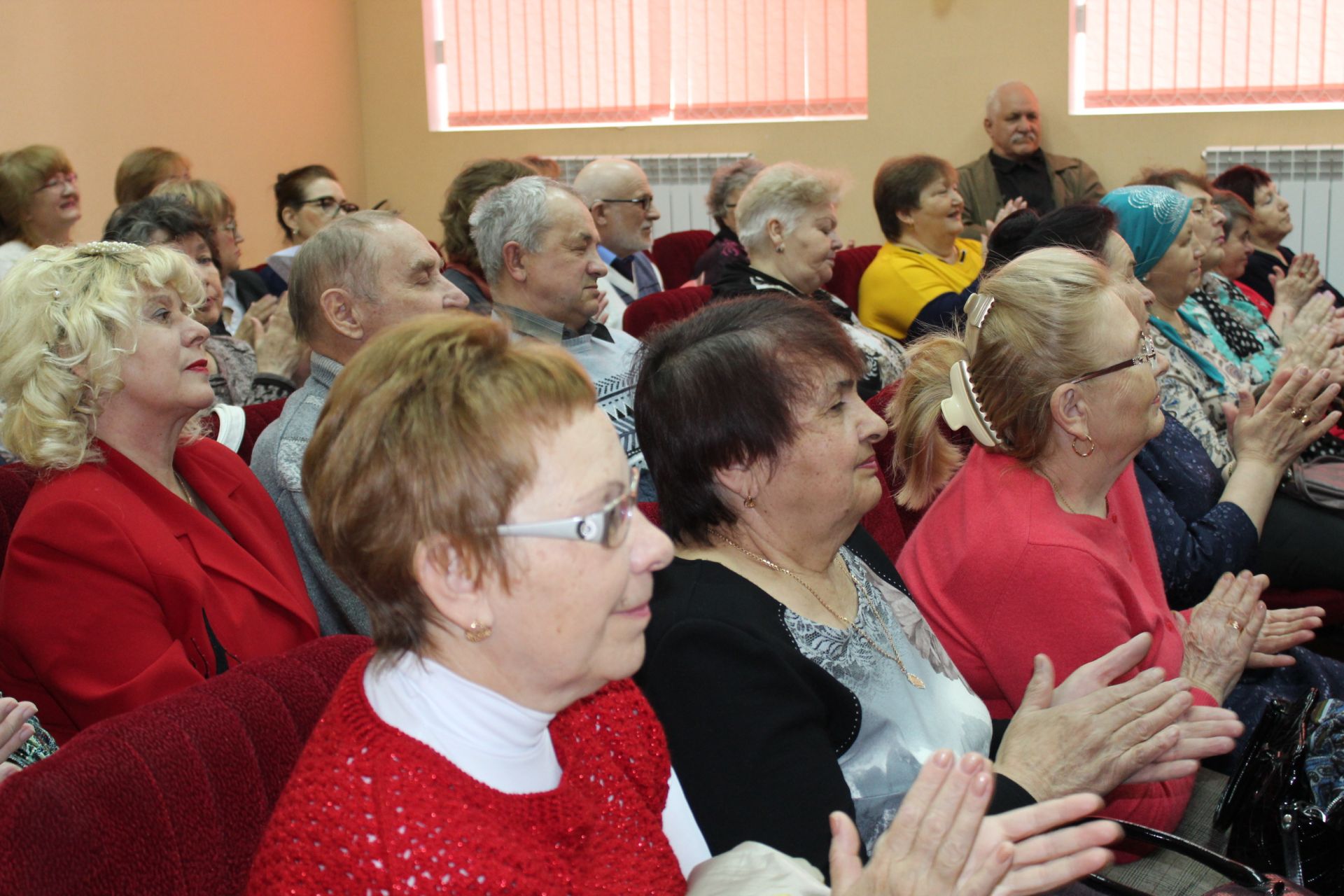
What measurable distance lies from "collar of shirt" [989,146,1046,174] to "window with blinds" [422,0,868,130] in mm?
934

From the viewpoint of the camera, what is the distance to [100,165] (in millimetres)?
6066

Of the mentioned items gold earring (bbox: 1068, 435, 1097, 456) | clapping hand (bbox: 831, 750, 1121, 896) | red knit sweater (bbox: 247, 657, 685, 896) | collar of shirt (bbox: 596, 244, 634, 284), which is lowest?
clapping hand (bbox: 831, 750, 1121, 896)

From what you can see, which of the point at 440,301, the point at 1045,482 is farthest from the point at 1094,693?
the point at 440,301

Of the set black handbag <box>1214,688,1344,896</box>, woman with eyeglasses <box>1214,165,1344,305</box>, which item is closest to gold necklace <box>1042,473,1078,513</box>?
black handbag <box>1214,688,1344,896</box>

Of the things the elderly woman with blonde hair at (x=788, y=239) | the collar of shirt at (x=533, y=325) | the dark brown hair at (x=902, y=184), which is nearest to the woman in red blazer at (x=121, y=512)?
the collar of shirt at (x=533, y=325)

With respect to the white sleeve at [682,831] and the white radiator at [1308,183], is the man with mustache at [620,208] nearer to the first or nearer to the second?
the white radiator at [1308,183]

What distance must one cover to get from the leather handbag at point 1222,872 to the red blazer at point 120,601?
49.1 inches

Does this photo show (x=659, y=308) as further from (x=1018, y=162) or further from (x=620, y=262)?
(x=1018, y=162)

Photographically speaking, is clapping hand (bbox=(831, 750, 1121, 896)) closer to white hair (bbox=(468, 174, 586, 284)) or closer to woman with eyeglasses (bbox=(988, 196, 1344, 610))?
woman with eyeglasses (bbox=(988, 196, 1344, 610))

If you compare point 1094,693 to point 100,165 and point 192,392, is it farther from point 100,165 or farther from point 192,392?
point 100,165

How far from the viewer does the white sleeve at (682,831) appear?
1264 millimetres

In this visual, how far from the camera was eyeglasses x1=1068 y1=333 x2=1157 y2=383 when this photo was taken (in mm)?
1952

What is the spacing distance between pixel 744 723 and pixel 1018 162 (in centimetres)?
594

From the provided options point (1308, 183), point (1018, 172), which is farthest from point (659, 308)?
point (1308, 183)
